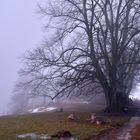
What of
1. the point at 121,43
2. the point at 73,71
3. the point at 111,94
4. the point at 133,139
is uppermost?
the point at 121,43

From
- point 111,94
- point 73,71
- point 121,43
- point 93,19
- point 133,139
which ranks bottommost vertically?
point 133,139

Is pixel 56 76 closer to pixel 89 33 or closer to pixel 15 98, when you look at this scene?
pixel 89 33

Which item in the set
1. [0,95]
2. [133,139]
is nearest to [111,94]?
[133,139]

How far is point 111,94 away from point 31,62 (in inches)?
296

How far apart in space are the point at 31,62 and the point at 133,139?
16.5 m

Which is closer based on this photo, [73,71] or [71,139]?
[71,139]

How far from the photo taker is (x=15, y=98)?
3413 inches

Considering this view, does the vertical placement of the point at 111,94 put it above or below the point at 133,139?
above

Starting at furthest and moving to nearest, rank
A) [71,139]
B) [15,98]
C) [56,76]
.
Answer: [15,98], [56,76], [71,139]

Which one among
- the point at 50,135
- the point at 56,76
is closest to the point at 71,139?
the point at 50,135

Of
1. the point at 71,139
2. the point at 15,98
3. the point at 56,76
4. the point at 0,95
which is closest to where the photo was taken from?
the point at 71,139

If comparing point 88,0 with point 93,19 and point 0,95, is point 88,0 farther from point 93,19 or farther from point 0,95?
point 0,95

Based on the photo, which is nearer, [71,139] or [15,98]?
[71,139]

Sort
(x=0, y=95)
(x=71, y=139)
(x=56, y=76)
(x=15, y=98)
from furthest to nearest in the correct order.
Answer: (x=0, y=95) → (x=15, y=98) → (x=56, y=76) → (x=71, y=139)
